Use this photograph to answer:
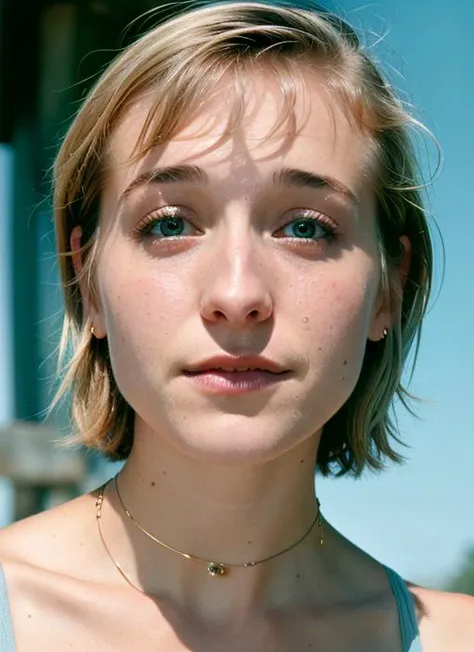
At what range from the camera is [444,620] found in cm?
200

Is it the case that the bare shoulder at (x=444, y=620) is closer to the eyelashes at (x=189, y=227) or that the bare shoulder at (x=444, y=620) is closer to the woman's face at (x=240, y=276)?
the woman's face at (x=240, y=276)

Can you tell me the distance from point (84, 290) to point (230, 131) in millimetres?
359

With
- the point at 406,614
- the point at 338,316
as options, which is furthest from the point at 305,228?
the point at 406,614

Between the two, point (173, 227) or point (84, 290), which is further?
point (84, 290)

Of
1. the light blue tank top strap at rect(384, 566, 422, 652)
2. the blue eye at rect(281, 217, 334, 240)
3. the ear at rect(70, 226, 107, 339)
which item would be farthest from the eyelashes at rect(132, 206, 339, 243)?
the light blue tank top strap at rect(384, 566, 422, 652)

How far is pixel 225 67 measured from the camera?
178 cm

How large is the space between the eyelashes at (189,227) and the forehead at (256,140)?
0.20ft

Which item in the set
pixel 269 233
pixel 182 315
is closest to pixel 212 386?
pixel 182 315

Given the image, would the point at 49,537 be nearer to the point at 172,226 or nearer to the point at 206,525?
the point at 206,525

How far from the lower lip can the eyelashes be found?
0.19m

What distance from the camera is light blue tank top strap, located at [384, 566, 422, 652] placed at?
6.34 feet

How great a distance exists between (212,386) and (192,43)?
48cm

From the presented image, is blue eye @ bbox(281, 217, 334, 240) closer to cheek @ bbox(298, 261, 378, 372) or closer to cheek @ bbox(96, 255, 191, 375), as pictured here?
cheek @ bbox(298, 261, 378, 372)

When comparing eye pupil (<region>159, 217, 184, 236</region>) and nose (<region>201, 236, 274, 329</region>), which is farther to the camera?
eye pupil (<region>159, 217, 184, 236</region>)
